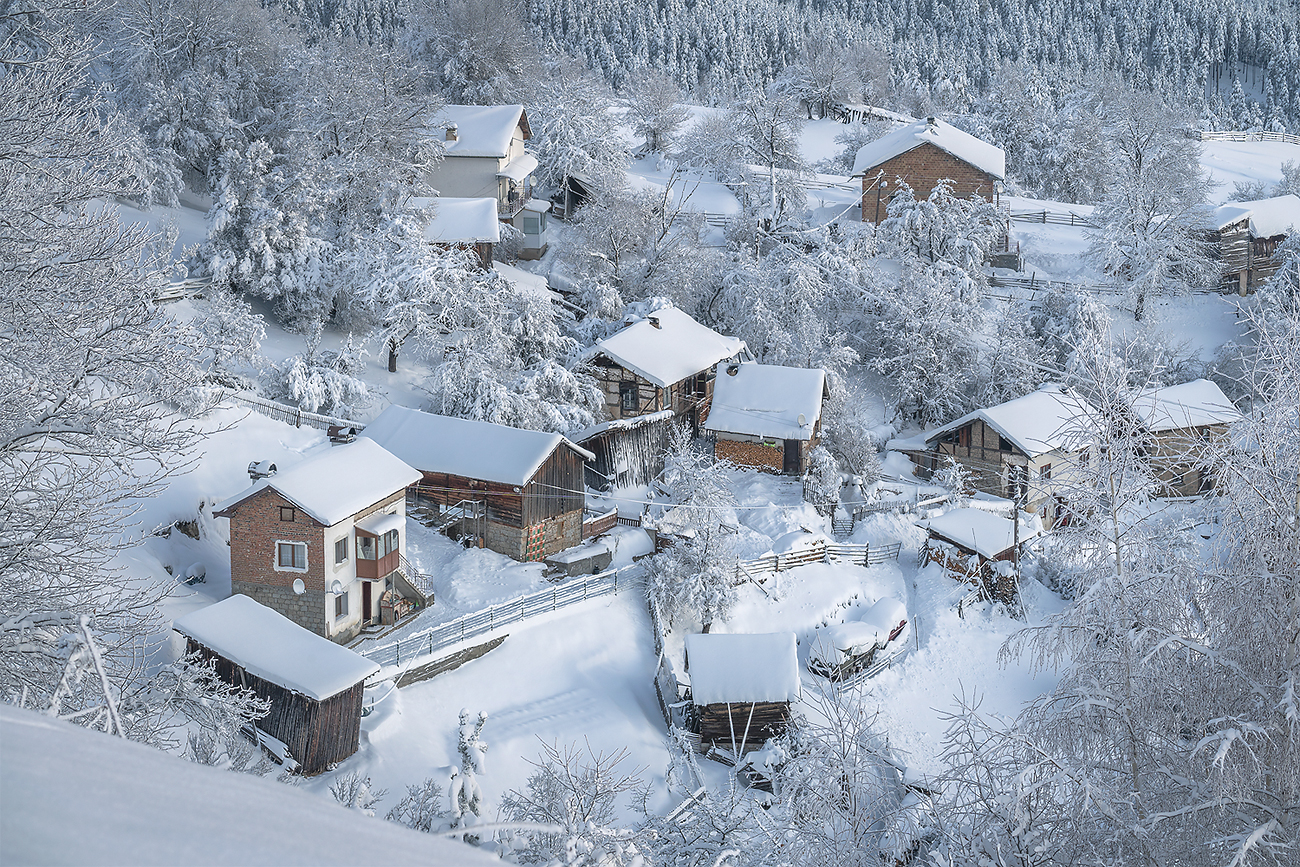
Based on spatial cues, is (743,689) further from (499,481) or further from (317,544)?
(317,544)

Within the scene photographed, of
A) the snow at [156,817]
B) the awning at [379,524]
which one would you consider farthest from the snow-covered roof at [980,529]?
the snow at [156,817]

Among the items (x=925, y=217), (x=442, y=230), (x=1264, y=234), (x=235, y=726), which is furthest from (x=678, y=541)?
(x=1264, y=234)

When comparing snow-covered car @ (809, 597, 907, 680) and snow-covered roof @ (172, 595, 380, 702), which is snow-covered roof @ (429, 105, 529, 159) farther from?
snow-covered roof @ (172, 595, 380, 702)

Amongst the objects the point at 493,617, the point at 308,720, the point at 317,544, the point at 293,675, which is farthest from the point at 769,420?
the point at 308,720

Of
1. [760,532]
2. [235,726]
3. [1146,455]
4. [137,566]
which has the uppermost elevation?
[1146,455]

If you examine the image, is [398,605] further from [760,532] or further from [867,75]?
[867,75]

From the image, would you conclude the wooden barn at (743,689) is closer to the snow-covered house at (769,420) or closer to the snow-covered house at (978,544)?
the snow-covered house at (978,544)

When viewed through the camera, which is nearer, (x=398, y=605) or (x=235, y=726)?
(x=235, y=726)

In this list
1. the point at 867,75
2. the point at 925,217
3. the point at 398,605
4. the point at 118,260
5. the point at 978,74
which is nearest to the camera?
the point at 118,260
